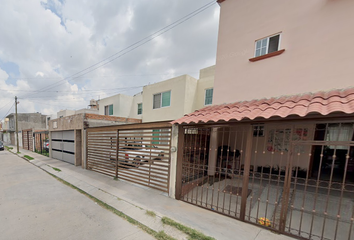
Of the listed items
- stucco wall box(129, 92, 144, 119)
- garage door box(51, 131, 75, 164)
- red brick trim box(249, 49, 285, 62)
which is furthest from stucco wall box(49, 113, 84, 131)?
red brick trim box(249, 49, 285, 62)

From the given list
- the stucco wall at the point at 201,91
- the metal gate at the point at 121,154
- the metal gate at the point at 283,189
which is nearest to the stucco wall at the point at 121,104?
the metal gate at the point at 121,154

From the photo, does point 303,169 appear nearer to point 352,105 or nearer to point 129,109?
point 352,105

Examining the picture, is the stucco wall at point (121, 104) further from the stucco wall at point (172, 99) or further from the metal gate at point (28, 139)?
the metal gate at point (28, 139)

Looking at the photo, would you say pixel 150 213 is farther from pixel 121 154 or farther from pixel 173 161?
pixel 121 154

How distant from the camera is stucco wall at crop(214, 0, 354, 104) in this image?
336cm

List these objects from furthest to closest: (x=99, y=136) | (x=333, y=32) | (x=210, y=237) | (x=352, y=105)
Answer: (x=99, y=136)
(x=333, y=32)
(x=210, y=237)
(x=352, y=105)

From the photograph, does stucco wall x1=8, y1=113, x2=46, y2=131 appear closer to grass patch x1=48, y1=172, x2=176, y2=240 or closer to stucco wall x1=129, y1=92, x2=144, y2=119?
stucco wall x1=129, y1=92, x2=144, y2=119

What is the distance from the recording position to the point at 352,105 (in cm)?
224

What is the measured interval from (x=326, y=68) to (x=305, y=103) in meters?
1.73

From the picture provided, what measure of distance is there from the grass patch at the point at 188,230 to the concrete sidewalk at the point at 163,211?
0.27 ft

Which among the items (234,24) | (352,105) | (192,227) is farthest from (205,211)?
(234,24)

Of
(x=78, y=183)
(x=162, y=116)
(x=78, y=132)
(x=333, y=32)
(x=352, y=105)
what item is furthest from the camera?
(x=162, y=116)

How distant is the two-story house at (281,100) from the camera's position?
270cm

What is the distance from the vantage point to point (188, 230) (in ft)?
9.06
